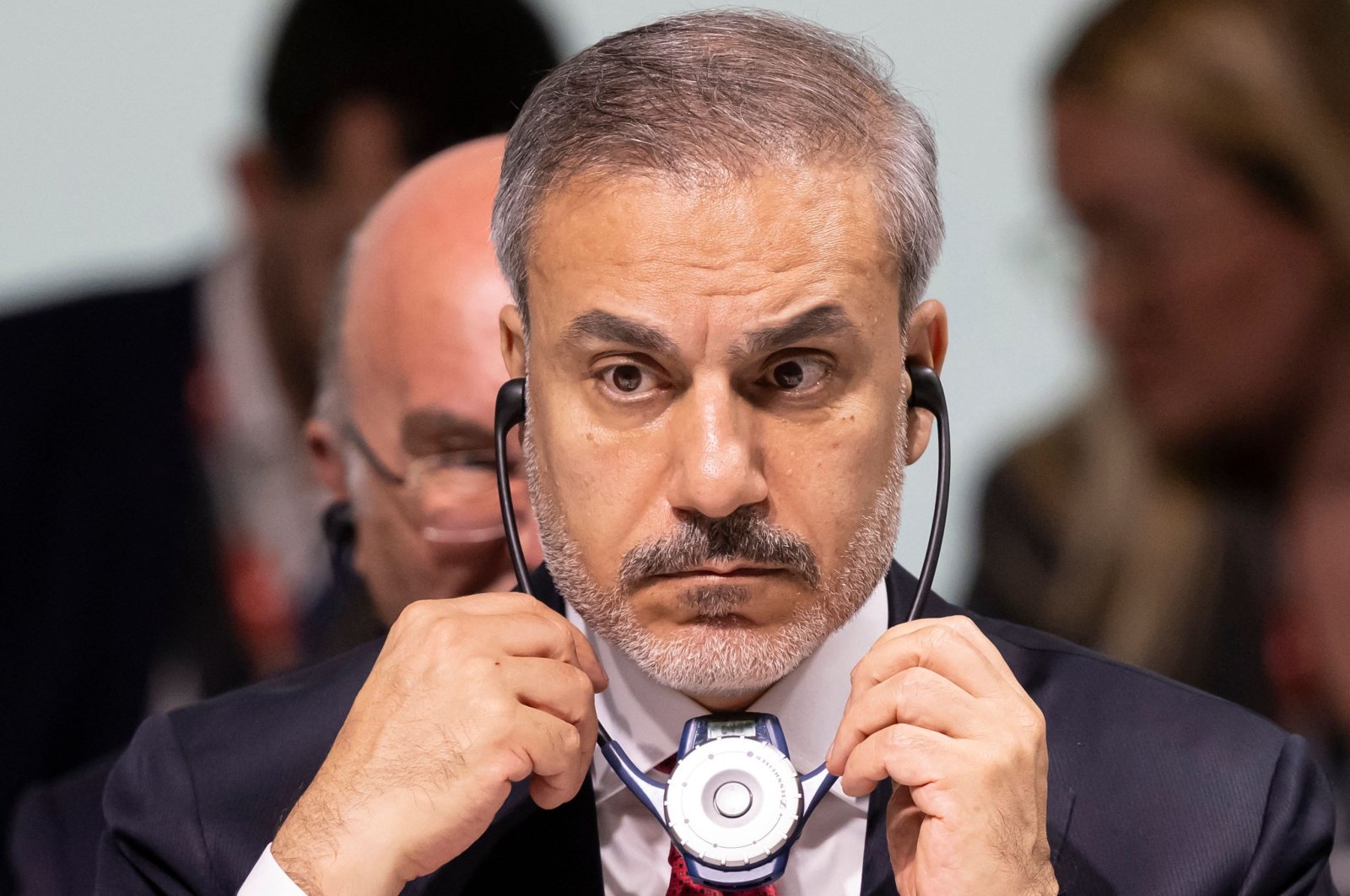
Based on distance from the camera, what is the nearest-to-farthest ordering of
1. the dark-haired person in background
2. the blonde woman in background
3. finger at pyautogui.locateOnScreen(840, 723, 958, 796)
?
finger at pyautogui.locateOnScreen(840, 723, 958, 796) → the blonde woman in background → the dark-haired person in background

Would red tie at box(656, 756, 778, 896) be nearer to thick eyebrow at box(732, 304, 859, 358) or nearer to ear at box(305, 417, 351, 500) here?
thick eyebrow at box(732, 304, 859, 358)

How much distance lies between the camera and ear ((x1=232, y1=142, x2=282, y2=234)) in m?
4.16

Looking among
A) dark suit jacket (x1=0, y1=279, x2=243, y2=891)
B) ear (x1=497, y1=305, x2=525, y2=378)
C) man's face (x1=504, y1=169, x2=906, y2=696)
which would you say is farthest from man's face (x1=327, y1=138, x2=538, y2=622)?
dark suit jacket (x1=0, y1=279, x2=243, y2=891)

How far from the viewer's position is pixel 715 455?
1.96 meters

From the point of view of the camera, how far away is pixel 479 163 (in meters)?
2.83

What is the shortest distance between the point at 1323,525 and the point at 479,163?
88.0 inches

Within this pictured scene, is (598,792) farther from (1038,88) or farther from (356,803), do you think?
(1038,88)

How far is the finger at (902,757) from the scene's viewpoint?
1901 millimetres

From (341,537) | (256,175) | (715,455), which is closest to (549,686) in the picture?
(715,455)

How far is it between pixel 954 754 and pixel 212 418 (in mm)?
2886

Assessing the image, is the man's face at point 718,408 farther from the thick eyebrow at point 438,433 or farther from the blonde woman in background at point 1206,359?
the blonde woman in background at point 1206,359

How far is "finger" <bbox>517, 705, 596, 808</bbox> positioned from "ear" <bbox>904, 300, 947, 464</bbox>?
534 millimetres

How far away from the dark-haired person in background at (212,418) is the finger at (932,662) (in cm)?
217

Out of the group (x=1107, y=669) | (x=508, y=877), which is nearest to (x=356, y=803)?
(x=508, y=877)
